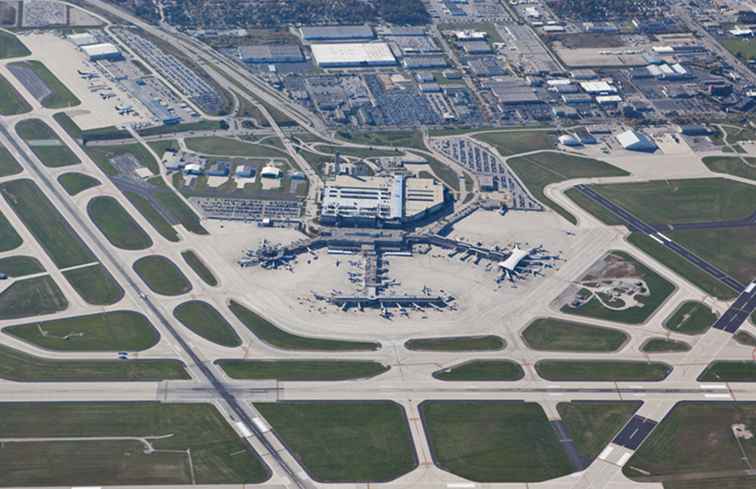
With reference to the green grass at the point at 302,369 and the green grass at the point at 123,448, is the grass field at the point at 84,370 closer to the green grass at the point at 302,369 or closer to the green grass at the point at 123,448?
the green grass at the point at 123,448

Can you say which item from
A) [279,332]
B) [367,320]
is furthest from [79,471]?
[367,320]

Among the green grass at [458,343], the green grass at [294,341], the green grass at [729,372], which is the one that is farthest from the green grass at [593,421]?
the green grass at [294,341]

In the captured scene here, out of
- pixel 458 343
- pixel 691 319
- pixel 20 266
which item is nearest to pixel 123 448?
pixel 20 266

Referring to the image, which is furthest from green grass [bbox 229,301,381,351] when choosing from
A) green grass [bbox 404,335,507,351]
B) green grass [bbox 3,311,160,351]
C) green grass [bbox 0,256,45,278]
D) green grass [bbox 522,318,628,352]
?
green grass [bbox 0,256,45,278]

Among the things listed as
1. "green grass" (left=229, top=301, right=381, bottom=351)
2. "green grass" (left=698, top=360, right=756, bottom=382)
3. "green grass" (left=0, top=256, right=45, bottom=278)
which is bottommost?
"green grass" (left=0, top=256, right=45, bottom=278)

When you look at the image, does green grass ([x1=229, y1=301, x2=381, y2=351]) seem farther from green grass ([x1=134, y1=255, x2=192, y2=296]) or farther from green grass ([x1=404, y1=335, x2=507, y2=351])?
green grass ([x1=134, y1=255, x2=192, y2=296])

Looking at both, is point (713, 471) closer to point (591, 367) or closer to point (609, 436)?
point (609, 436)
